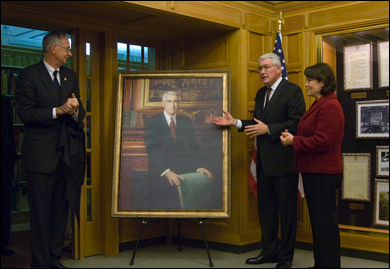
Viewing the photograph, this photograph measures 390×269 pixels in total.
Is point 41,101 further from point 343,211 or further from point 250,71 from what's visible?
point 343,211

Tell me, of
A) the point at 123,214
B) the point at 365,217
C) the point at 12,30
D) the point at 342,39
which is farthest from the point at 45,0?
the point at 365,217

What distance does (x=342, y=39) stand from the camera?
4.23 meters

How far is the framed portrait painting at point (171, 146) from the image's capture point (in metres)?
3.71

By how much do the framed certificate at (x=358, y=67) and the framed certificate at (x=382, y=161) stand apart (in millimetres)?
558

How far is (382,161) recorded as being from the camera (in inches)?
157

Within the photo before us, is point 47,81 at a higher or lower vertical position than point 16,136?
higher

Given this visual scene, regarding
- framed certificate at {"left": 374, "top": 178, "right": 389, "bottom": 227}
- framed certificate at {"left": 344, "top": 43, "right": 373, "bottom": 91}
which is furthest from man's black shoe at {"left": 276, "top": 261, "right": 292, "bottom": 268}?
framed certificate at {"left": 344, "top": 43, "right": 373, "bottom": 91}

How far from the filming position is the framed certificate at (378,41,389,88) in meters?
3.96

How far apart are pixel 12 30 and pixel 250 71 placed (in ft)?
9.77

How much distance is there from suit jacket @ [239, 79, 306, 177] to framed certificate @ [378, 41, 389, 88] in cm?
84

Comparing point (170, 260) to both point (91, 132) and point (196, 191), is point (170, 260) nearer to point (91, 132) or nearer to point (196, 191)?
point (196, 191)

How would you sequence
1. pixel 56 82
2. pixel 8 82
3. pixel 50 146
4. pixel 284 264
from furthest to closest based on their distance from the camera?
pixel 8 82 → pixel 284 264 → pixel 56 82 → pixel 50 146

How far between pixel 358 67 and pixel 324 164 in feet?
4.53

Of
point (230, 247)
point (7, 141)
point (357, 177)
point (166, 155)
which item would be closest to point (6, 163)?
point (7, 141)
